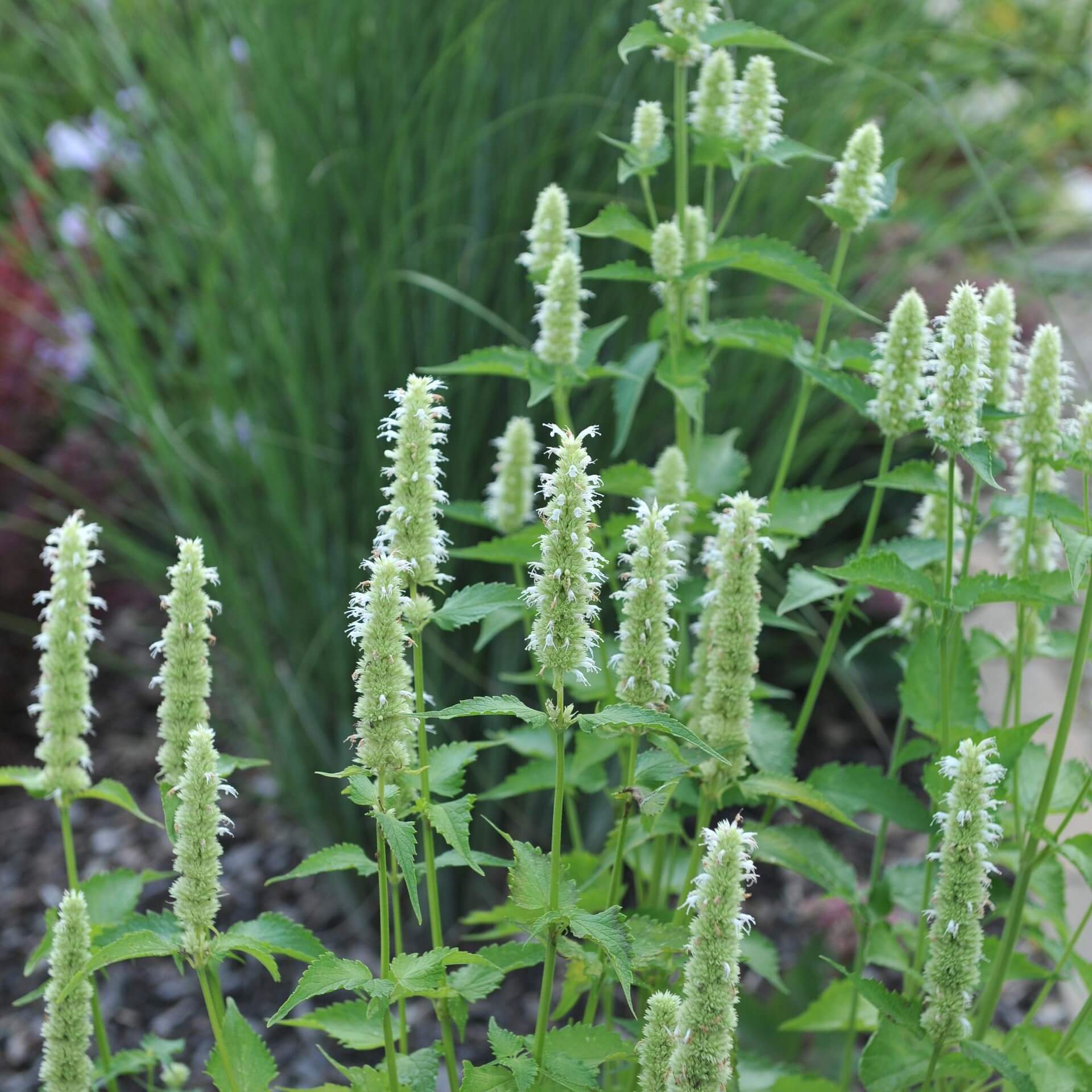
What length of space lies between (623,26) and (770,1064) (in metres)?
2.40

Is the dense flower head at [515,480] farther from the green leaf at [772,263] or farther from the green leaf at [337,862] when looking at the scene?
the green leaf at [337,862]

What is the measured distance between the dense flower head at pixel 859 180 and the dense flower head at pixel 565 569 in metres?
0.86

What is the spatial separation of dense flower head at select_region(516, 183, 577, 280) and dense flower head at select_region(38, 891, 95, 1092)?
3.55ft

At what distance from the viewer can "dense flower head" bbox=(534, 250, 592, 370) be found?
6.00ft

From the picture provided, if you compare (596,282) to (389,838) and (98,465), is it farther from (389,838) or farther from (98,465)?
(389,838)

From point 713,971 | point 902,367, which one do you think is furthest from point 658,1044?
point 902,367

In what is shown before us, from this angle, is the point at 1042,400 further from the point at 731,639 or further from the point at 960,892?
the point at 960,892

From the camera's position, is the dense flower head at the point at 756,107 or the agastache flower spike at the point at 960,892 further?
the dense flower head at the point at 756,107

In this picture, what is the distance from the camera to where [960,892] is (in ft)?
4.57

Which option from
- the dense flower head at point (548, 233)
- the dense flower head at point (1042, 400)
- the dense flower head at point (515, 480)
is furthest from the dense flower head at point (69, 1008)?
the dense flower head at point (1042, 400)

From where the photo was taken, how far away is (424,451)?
1367 millimetres

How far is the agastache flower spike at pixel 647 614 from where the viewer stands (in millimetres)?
1353

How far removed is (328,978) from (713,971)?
38 cm

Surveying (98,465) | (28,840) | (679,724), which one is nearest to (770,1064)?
(679,724)
